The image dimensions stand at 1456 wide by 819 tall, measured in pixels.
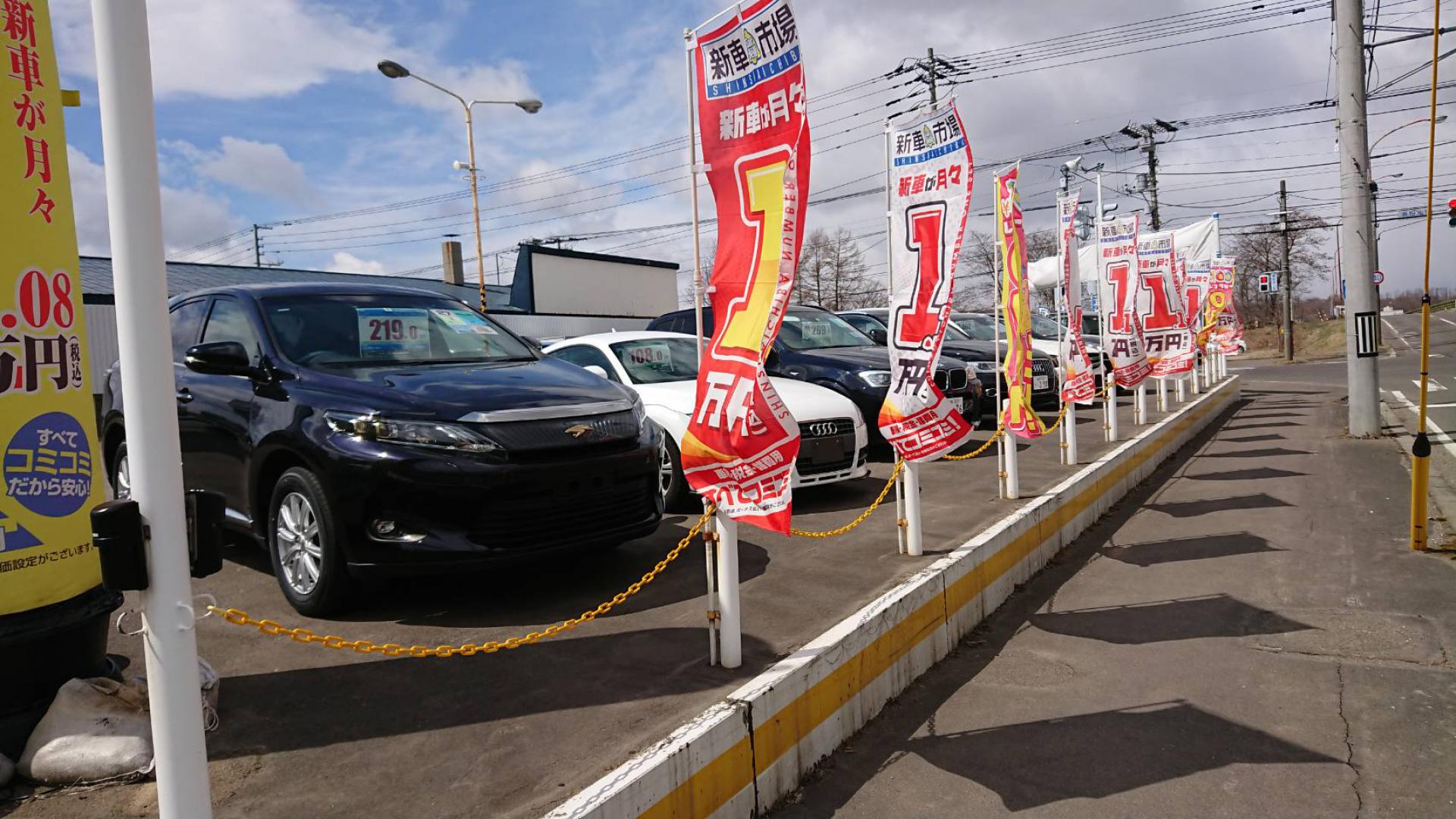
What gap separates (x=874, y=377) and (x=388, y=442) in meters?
6.29

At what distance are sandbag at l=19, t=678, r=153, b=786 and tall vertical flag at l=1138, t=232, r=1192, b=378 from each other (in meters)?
11.8

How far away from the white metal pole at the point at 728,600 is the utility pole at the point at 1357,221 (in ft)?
40.4

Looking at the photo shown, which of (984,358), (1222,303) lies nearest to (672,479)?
(984,358)

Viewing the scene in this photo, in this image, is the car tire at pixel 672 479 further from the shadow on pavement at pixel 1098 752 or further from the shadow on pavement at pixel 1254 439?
the shadow on pavement at pixel 1254 439

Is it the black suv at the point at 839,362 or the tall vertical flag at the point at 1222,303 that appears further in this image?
the tall vertical flag at the point at 1222,303

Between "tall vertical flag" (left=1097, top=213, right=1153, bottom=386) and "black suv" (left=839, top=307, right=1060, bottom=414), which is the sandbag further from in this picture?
"tall vertical flag" (left=1097, top=213, right=1153, bottom=386)

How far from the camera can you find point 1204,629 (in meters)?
5.22

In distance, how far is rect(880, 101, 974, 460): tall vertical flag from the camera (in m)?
5.76

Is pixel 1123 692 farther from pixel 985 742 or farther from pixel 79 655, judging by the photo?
pixel 79 655

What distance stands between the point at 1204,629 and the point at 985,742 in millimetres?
2187

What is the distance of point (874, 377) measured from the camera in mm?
9656

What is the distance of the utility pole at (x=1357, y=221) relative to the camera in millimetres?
12570

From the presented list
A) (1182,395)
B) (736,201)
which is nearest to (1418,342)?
(1182,395)

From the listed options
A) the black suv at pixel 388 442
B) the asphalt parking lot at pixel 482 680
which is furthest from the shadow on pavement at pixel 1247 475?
the black suv at pixel 388 442
